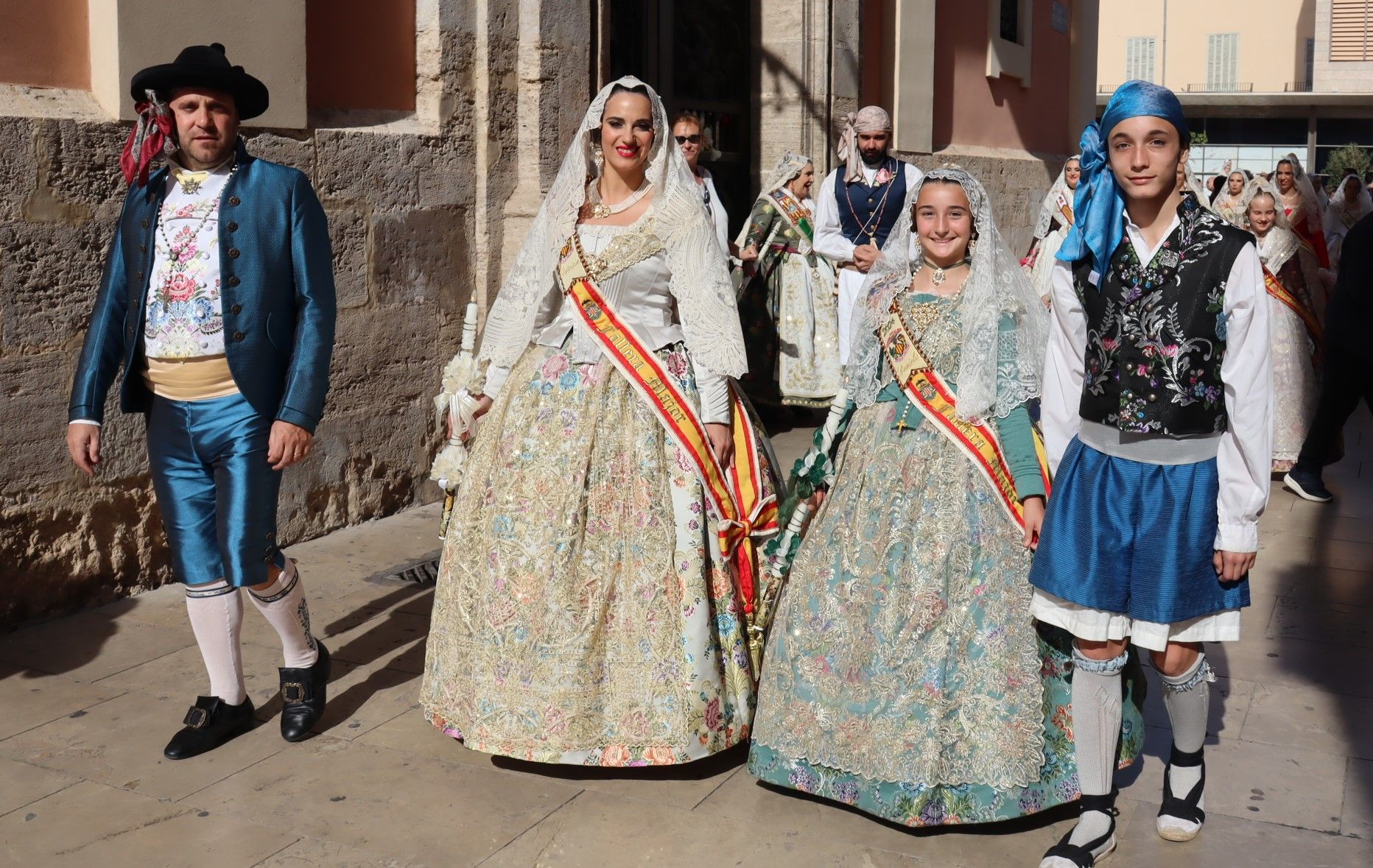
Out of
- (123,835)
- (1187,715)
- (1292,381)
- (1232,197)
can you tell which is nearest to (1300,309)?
(1292,381)

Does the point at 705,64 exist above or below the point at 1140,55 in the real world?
below

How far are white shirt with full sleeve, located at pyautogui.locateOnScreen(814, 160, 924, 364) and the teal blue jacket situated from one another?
439cm

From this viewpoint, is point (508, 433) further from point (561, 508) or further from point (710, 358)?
point (710, 358)

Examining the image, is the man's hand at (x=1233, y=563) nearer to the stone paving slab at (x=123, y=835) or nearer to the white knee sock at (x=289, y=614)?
the stone paving slab at (x=123, y=835)

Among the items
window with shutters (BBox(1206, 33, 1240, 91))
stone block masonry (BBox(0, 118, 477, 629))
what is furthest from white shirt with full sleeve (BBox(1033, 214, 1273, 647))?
window with shutters (BBox(1206, 33, 1240, 91))

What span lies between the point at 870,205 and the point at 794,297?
1.06 meters

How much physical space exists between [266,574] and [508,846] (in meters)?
1.08

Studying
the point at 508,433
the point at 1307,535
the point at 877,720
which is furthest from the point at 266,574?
the point at 1307,535

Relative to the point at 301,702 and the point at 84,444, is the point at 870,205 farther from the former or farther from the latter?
the point at 84,444

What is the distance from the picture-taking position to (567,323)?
403cm

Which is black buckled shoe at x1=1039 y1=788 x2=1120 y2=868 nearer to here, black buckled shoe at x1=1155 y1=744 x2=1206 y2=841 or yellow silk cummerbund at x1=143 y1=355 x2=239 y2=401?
black buckled shoe at x1=1155 y1=744 x2=1206 y2=841

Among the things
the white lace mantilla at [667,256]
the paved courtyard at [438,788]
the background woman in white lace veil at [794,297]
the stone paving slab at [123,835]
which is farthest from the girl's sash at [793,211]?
the stone paving slab at [123,835]

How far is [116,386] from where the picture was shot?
216 inches

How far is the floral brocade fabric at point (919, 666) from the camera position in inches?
134
